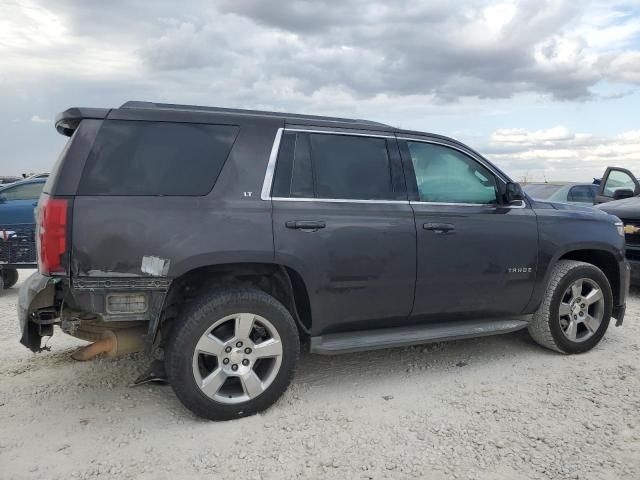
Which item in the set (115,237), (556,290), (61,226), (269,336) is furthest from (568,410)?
(61,226)

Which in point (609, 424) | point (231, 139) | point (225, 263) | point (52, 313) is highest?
point (231, 139)

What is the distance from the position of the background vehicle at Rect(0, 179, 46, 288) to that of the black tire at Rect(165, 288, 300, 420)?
190 inches

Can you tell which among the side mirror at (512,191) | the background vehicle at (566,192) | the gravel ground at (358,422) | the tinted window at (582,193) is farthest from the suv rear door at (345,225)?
the tinted window at (582,193)

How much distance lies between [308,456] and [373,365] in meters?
1.52

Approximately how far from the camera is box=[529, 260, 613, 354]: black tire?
4.61m

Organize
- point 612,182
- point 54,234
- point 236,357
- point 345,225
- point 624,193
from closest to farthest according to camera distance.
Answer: point 54,234, point 236,357, point 345,225, point 624,193, point 612,182

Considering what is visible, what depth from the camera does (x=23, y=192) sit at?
884 centimetres

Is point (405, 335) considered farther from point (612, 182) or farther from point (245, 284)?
point (612, 182)

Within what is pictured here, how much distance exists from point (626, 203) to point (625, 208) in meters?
0.46

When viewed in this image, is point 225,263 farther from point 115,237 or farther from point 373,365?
point 373,365

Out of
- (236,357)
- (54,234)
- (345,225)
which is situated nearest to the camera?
(54,234)

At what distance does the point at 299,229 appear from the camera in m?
3.60

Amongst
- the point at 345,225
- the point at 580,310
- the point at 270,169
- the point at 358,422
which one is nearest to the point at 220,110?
the point at 270,169

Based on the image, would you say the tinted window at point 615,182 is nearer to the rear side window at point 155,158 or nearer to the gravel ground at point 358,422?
the gravel ground at point 358,422
